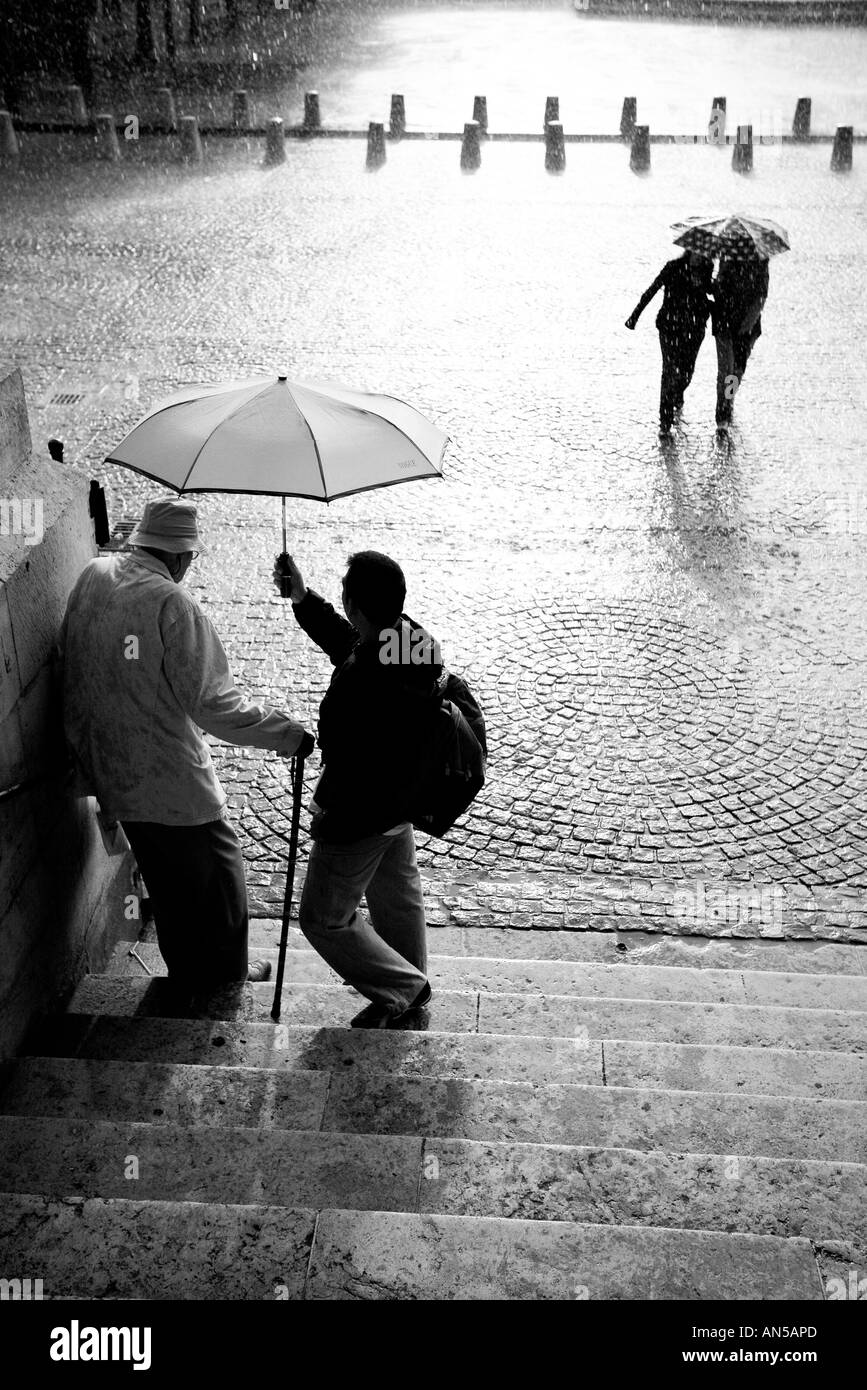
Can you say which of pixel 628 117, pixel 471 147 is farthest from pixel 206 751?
pixel 628 117

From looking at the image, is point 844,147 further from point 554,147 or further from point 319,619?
point 319,619

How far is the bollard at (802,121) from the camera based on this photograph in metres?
18.6

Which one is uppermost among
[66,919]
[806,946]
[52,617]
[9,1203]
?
[52,617]

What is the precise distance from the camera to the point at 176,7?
88.0ft

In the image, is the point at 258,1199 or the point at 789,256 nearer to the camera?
the point at 258,1199

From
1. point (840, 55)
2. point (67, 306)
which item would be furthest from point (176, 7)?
point (67, 306)

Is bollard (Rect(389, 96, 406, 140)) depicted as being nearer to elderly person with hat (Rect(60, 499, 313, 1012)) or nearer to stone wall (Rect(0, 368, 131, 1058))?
stone wall (Rect(0, 368, 131, 1058))

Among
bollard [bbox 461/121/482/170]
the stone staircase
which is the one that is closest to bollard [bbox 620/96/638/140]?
bollard [bbox 461/121/482/170]

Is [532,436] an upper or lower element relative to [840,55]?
lower

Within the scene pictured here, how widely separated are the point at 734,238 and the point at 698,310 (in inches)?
21.6

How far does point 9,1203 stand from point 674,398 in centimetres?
777

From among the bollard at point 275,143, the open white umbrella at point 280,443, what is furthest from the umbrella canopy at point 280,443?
the bollard at point 275,143

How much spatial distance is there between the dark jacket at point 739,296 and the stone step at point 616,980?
5.75 m

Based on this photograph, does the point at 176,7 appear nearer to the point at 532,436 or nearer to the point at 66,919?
the point at 532,436
